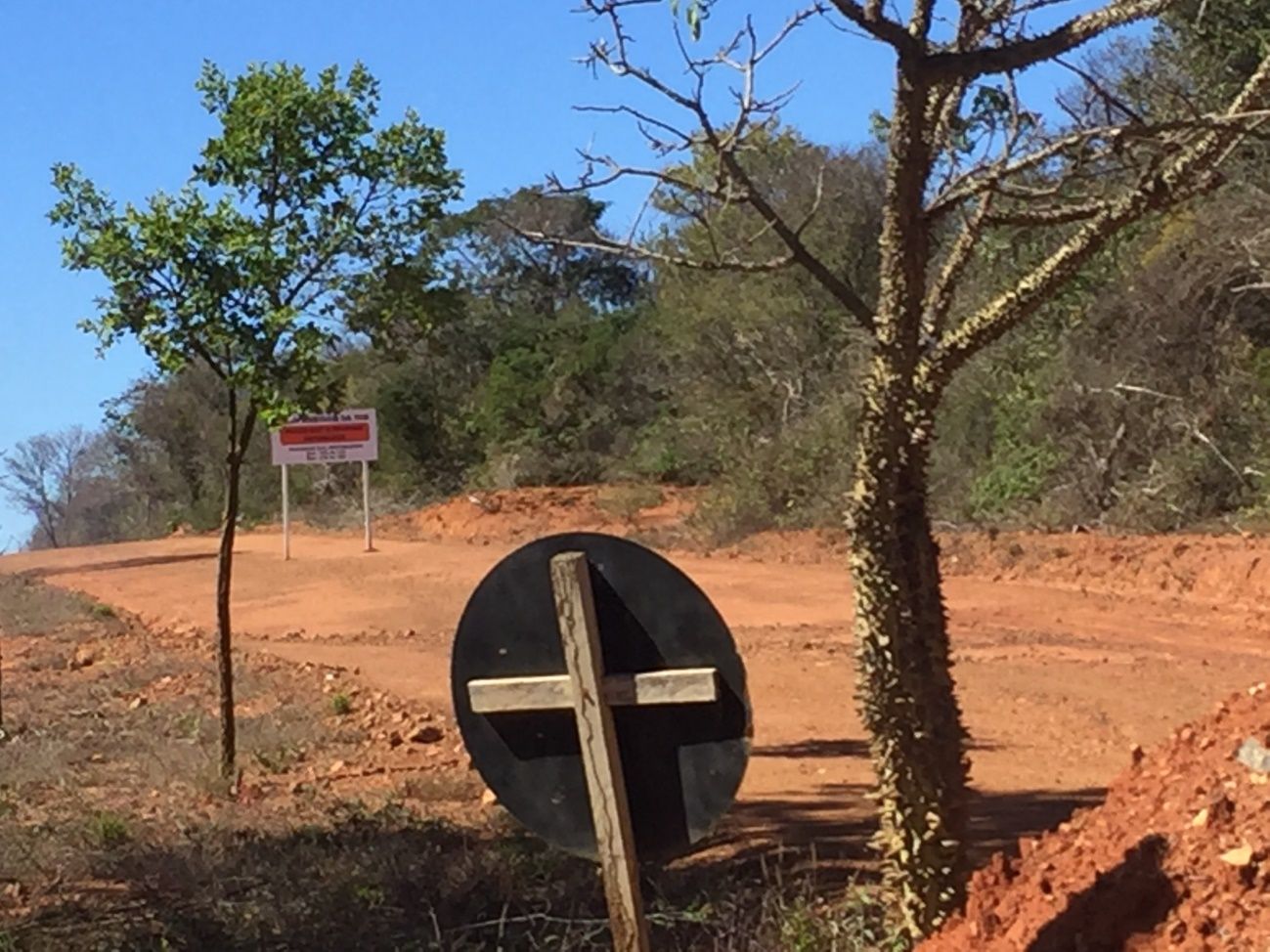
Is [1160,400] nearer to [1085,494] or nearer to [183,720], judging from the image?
[1085,494]

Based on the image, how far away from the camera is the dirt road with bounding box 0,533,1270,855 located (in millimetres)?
9273

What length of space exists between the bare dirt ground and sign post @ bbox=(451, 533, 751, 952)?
338 cm

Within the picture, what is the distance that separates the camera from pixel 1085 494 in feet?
73.9

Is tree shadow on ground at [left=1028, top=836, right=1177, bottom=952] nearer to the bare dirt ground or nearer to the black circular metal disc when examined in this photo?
the black circular metal disc

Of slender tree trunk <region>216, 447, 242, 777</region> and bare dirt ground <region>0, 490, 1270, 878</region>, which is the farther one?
slender tree trunk <region>216, 447, 242, 777</region>

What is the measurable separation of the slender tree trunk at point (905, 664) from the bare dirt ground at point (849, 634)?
2.14 metres

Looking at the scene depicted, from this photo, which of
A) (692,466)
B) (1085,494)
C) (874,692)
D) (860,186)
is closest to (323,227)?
(874,692)

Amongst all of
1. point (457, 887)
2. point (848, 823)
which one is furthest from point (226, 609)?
point (848, 823)

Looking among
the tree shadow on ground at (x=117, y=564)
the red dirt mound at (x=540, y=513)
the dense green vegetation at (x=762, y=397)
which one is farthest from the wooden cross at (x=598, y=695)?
the tree shadow on ground at (x=117, y=564)

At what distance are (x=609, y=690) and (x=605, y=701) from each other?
3 centimetres

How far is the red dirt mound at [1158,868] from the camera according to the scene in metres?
4.28

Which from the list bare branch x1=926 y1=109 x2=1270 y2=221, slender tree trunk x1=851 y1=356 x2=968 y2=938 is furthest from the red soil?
bare branch x1=926 y1=109 x2=1270 y2=221

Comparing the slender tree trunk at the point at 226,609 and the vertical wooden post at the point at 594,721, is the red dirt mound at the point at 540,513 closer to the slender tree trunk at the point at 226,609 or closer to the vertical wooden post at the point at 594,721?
the slender tree trunk at the point at 226,609

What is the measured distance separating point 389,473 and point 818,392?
15.1m
